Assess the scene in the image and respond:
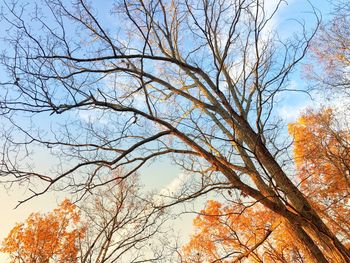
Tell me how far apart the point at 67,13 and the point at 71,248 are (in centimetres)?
951

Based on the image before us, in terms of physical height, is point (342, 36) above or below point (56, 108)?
above

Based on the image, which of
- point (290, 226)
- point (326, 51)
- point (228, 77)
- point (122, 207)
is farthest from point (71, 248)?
point (326, 51)

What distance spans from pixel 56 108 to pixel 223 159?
8.41 feet

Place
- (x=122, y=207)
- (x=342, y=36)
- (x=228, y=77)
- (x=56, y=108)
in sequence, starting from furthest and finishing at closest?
(x=122, y=207) → (x=342, y=36) → (x=228, y=77) → (x=56, y=108)

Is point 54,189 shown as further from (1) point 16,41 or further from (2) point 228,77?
(2) point 228,77

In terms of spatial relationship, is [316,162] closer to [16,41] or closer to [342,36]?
[342,36]

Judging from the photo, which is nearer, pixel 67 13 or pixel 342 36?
pixel 67 13

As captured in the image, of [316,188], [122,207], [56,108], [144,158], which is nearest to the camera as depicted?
[56,108]

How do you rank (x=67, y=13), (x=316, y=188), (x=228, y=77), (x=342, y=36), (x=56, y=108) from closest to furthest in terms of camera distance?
(x=56, y=108) → (x=67, y=13) → (x=228, y=77) → (x=342, y=36) → (x=316, y=188)

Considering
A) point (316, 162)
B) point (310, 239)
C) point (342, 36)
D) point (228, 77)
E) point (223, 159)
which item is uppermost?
point (342, 36)

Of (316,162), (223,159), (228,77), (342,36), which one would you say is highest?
(342,36)

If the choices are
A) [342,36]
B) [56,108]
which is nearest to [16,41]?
[56,108]

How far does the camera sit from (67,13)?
175 inches

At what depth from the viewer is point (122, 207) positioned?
926 centimetres
